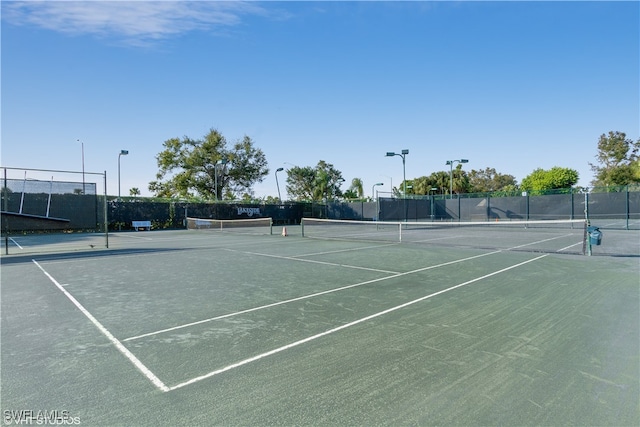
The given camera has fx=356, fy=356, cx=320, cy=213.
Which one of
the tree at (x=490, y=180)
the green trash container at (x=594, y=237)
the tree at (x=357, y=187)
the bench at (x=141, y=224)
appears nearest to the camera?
the green trash container at (x=594, y=237)

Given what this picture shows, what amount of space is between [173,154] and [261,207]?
1816 cm

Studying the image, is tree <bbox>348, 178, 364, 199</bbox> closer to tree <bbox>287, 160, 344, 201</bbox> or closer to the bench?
tree <bbox>287, 160, 344, 201</bbox>

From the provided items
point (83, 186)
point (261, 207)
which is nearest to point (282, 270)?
point (83, 186)

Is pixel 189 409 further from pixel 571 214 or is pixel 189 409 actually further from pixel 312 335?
pixel 571 214

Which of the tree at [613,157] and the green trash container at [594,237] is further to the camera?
the tree at [613,157]

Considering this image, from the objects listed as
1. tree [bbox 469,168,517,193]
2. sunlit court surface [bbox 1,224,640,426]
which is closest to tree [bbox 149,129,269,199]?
sunlit court surface [bbox 1,224,640,426]

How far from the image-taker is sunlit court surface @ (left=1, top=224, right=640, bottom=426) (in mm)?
2879

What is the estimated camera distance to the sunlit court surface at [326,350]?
9.45 ft

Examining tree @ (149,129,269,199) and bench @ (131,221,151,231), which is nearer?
bench @ (131,221,151,231)

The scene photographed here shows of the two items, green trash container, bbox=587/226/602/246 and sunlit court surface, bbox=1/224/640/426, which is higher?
green trash container, bbox=587/226/602/246

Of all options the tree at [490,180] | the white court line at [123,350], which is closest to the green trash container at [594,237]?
the white court line at [123,350]

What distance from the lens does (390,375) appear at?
3436mm

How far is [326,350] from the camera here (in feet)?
13.3

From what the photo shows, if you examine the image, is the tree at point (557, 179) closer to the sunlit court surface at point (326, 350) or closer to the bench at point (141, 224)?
the bench at point (141, 224)
